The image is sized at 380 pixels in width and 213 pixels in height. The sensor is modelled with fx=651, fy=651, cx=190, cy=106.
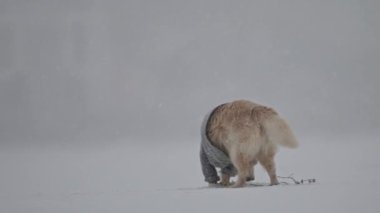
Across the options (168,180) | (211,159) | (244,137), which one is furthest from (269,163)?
(168,180)

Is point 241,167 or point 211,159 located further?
point 211,159

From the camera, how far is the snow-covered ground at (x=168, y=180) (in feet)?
20.9

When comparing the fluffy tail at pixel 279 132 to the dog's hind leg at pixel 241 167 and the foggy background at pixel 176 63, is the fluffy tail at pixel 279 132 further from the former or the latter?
the foggy background at pixel 176 63

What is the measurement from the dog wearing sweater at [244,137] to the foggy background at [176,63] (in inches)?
858

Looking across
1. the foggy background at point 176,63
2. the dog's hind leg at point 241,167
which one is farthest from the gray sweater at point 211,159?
the foggy background at point 176,63

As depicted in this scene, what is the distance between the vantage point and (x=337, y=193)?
6547 millimetres

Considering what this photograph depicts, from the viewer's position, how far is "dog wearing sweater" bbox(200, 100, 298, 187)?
328 inches

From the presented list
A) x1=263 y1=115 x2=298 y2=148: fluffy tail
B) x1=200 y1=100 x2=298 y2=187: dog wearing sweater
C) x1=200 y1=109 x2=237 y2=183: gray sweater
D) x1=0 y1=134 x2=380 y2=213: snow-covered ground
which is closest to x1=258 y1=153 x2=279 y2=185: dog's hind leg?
x1=200 y1=100 x2=298 y2=187: dog wearing sweater

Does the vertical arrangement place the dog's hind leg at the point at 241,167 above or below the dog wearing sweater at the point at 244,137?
below

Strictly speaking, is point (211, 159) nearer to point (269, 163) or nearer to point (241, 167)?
point (241, 167)

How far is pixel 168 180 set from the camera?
16.2 m

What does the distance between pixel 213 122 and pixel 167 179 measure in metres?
7.66

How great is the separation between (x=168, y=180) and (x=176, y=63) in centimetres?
2937

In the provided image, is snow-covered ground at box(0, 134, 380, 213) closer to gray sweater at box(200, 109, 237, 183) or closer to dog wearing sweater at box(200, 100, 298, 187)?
gray sweater at box(200, 109, 237, 183)
